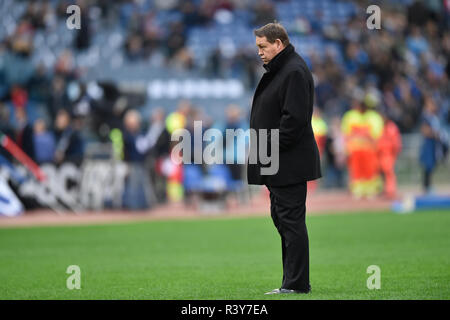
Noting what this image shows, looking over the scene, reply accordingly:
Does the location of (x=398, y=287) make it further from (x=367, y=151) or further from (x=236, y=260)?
(x=367, y=151)

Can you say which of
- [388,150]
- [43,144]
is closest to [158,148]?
[43,144]

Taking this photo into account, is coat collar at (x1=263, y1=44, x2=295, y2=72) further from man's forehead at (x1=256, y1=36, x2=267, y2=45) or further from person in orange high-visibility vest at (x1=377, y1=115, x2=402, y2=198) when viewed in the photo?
person in orange high-visibility vest at (x1=377, y1=115, x2=402, y2=198)

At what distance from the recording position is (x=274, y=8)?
3606cm

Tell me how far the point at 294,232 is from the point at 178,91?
22.1m

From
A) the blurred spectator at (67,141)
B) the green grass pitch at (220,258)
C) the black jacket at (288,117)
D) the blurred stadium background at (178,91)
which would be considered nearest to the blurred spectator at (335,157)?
the blurred stadium background at (178,91)

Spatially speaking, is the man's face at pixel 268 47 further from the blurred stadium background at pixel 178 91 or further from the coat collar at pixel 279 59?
the blurred stadium background at pixel 178 91

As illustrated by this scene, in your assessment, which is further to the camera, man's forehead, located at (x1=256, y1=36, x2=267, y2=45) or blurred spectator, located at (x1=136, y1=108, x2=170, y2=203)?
blurred spectator, located at (x1=136, y1=108, x2=170, y2=203)

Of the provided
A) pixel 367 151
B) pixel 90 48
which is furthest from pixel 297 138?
pixel 90 48

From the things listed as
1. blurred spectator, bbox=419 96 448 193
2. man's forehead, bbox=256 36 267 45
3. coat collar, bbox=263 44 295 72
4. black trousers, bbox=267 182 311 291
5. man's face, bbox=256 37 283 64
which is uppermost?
man's forehead, bbox=256 36 267 45

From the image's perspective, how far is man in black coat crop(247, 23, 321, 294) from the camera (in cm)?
876

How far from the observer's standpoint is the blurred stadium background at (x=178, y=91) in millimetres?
23391

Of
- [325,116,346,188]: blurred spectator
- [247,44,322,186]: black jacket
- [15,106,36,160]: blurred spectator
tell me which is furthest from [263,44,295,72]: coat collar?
[325,116,346,188]: blurred spectator

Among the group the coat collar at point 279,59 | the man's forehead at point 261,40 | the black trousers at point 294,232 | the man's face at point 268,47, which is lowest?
the black trousers at point 294,232
